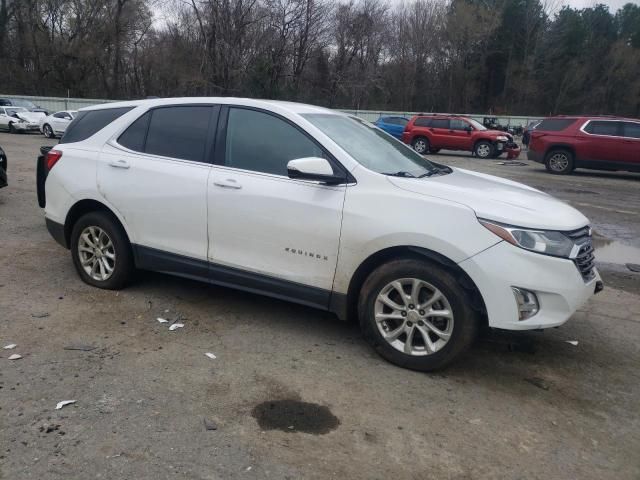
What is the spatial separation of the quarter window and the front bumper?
4.76 feet

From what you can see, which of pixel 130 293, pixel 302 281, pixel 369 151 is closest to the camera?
pixel 302 281

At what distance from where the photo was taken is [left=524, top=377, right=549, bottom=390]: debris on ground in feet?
12.2

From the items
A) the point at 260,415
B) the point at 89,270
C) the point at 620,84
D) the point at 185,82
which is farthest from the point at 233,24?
the point at 620,84

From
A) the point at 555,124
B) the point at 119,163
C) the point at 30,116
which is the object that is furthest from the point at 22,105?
the point at 119,163

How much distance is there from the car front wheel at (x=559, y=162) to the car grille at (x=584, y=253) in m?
14.9

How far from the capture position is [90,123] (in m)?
5.19

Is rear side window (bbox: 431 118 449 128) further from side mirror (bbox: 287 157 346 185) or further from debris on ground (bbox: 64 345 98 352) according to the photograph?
debris on ground (bbox: 64 345 98 352)

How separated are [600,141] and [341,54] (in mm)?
33917

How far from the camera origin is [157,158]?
4.68 meters

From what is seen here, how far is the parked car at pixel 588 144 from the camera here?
1647 centimetres

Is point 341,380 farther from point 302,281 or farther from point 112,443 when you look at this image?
point 112,443

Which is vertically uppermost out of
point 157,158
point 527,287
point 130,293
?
point 157,158

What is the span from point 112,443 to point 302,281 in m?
1.70

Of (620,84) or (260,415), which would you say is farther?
(620,84)
